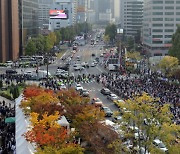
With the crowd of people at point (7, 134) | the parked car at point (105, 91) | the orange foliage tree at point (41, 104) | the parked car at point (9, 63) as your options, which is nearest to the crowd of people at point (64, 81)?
the parked car at point (105, 91)

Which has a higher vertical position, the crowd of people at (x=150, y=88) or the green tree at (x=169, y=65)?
the green tree at (x=169, y=65)

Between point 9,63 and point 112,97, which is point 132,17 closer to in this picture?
point 9,63

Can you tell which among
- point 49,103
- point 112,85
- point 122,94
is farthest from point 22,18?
point 49,103

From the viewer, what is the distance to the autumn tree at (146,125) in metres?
16.6

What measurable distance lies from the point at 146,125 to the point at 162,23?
68.0 m

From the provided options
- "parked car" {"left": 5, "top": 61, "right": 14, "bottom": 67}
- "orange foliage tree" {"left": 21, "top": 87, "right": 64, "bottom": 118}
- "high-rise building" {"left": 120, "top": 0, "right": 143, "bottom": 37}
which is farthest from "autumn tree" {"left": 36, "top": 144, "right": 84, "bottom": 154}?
"high-rise building" {"left": 120, "top": 0, "right": 143, "bottom": 37}

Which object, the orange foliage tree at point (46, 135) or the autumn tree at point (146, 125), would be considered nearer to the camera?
the orange foliage tree at point (46, 135)

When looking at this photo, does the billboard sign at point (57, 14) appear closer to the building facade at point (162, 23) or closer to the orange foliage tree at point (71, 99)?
the building facade at point (162, 23)

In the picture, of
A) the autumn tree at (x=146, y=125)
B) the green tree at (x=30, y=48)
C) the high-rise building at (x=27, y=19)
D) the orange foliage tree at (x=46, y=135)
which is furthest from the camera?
the high-rise building at (x=27, y=19)

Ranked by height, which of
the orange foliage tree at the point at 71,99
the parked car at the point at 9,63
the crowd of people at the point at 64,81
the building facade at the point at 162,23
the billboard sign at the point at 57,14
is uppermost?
the billboard sign at the point at 57,14

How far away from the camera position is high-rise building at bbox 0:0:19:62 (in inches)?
2335

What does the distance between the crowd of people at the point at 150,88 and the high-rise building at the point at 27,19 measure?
87.2 feet

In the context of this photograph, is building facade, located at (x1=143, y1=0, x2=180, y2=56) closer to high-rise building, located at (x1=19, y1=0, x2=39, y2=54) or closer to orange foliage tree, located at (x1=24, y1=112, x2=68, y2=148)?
high-rise building, located at (x1=19, y1=0, x2=39, y2=54)

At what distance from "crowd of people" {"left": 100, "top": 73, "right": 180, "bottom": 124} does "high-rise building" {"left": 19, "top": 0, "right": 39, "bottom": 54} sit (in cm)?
2657
